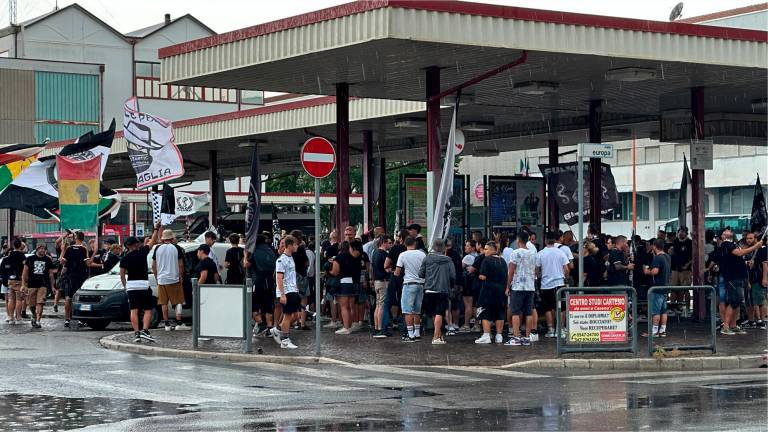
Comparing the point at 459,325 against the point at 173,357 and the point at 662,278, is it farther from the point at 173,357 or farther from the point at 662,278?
the point at 173,357

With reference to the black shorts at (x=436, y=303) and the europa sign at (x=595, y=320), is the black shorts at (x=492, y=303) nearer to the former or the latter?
the black shorts at (x=436, y=303)

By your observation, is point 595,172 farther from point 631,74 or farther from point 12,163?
point 12,163

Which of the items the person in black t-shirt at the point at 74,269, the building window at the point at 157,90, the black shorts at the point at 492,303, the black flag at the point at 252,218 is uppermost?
the building window at the point at 157,90

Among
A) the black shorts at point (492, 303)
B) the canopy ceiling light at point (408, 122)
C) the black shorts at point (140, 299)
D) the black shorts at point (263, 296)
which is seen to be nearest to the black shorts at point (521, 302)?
the black shorts at point (492, 303)

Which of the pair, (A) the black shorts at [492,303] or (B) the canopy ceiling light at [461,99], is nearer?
(A) the black shorts at [492,303]

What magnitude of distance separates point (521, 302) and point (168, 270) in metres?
6.59

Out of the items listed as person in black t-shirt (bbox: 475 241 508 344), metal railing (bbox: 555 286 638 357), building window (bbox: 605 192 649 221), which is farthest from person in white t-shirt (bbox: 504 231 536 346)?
building window (bbox: 605 192 649 221)

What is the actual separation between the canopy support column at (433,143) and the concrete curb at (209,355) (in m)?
4.54

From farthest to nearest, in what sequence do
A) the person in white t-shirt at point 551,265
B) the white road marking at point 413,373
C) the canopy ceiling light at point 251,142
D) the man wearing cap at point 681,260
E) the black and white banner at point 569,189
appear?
the canopy ceiling light at point 251,142 → the black and white banner at point 569,189 → the man wearing cap at point 681,260 → the person in white t-shirt at point 551,265 → the white road marking at point 413,373

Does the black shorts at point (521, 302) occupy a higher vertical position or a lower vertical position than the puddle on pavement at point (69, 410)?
higher

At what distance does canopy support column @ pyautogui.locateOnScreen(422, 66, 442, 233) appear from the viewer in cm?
2183

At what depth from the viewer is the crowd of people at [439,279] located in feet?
65.2

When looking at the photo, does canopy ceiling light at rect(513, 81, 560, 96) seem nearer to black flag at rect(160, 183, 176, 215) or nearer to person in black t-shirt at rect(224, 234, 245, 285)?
person in black t-shirt at rect(224, 234, 245, 285)

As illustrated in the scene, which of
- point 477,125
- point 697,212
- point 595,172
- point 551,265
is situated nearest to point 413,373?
point 551,265
